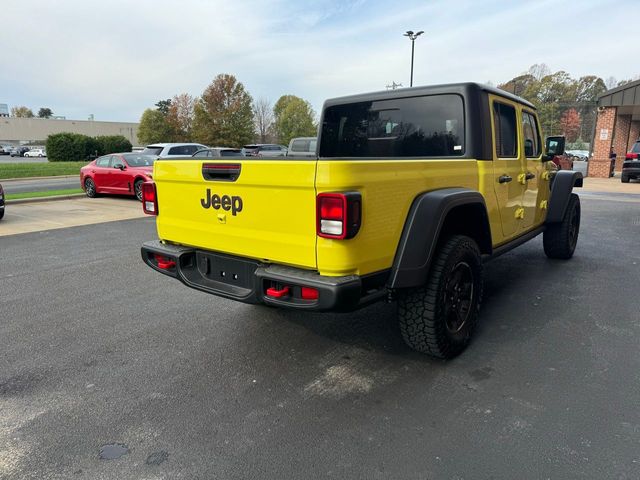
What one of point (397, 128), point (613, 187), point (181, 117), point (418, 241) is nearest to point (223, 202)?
point (418, 241)

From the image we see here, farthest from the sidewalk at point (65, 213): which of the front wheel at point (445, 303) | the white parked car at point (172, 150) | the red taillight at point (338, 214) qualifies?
the front wheel at point (445, 303)

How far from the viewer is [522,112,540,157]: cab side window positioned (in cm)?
455

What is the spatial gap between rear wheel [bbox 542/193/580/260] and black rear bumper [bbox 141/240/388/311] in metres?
4.10

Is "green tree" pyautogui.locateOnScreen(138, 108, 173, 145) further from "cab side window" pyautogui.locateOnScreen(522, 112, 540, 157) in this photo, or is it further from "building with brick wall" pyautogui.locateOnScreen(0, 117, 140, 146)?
"cab side window" pyautogui.locateOnScreen(522, 112, 540, 157)

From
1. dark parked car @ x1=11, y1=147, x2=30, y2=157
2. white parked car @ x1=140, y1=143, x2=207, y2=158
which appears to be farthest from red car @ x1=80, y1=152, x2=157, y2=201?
dark parked car @ x1=11, y1=147, x2=30, y2=157

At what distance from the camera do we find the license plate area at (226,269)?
2.94 meters

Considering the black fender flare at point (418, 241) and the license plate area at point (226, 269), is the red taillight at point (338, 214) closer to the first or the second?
the black fender flare at point (418, 241)

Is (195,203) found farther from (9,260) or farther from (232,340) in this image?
(9,260)

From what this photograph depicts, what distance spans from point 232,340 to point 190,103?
178 ft

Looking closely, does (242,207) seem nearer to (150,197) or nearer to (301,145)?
(150,197)

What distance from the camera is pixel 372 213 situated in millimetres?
2545

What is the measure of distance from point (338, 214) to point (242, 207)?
77 centimetres

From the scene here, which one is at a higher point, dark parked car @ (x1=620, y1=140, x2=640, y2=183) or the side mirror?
the side mirror

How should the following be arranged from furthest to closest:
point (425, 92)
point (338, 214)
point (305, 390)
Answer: point (425, 92) → point (305, 390) → point (338, 214)
